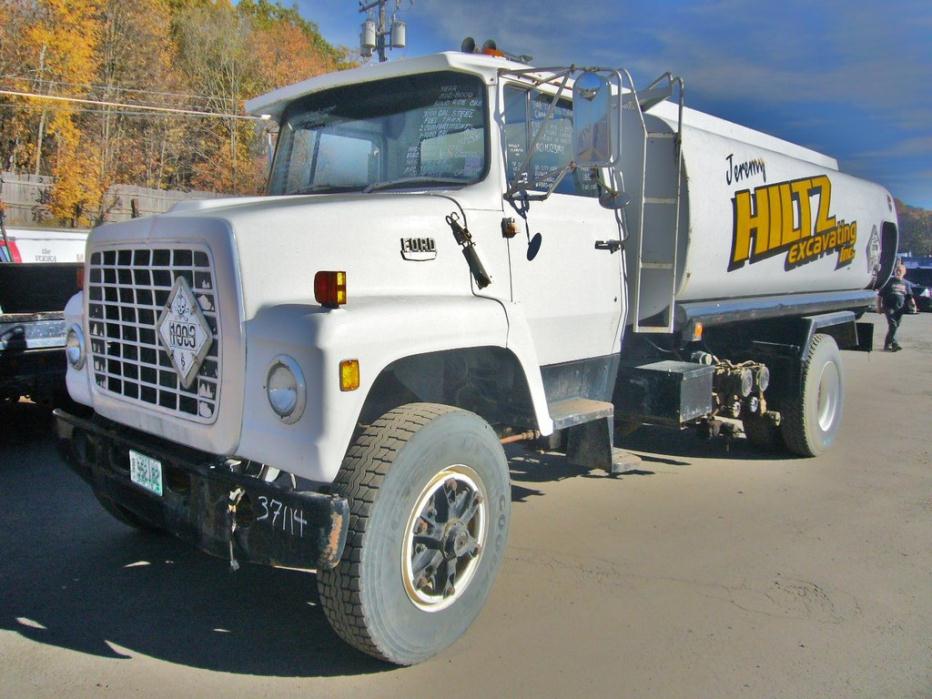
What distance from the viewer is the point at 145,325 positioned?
3307mm

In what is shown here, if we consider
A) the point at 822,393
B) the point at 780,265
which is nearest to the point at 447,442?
the point at 780,265

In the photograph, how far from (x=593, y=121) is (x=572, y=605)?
2.36m

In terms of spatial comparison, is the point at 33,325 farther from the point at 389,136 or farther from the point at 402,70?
the point at 402,70

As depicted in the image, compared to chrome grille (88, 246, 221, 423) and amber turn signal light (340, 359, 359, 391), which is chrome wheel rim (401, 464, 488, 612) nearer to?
amber turn signal light (340, 359, 359, 391)

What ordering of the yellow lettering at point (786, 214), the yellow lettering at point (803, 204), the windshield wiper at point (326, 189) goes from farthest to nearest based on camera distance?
the yellow lettering at point (803, 204)
the yellow lettering at point (786, 214)
the windshield wiper at point (326, 189)

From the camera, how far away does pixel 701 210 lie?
5.03 m

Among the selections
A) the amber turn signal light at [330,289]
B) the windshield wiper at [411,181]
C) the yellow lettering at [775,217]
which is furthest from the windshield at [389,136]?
the yellow lettering at [775,217]

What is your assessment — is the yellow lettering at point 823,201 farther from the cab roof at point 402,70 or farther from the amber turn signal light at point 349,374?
the amber turn signal light at point 349,374

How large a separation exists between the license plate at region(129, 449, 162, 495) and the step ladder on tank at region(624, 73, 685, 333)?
9.69 feet

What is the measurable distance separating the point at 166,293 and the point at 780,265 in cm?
503

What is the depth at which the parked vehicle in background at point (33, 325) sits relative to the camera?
6184mm

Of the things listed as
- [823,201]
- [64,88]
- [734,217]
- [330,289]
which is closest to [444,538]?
[330,289]

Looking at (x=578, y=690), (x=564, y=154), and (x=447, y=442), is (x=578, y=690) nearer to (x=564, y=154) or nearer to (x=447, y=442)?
(x=447, y=442)

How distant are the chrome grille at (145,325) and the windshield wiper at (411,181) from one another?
125 centimetres
